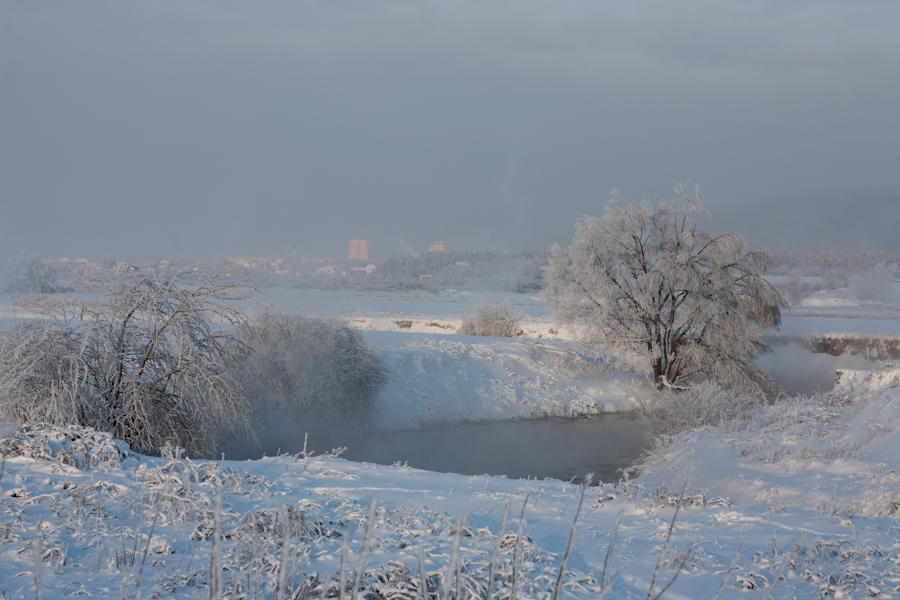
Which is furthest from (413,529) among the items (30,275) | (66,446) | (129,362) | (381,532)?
(30,275)

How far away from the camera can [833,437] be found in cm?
944


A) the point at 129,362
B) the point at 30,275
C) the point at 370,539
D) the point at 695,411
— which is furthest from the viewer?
the point at 30,275

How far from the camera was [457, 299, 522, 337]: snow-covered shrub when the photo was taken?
28.0 meters

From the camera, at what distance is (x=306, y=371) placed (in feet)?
47.0

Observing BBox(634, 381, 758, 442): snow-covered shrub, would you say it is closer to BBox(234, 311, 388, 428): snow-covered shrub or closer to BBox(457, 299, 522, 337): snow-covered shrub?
BBox(234, 311, 388, 428): snow-covered shrub

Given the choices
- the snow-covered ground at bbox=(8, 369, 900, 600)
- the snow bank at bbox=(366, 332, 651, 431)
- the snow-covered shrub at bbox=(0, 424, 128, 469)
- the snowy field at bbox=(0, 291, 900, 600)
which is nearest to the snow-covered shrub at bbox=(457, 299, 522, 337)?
the snow bank at bbox=(366, 332, 651, 431)

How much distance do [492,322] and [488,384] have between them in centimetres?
871

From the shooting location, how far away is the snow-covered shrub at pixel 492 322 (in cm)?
2797

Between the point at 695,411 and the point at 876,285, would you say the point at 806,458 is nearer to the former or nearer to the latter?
the point at 695,411

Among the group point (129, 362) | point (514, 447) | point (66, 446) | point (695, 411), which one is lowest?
point (514, 447)

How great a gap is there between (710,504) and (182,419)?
705 centimetres

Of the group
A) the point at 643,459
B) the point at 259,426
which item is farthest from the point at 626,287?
the point at 259,426

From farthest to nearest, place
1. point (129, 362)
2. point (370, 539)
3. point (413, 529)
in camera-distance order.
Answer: point (129, 362), point (413, 529), point (370, 539)

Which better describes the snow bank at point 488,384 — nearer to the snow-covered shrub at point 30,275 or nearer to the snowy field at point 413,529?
the snowy field at point 413,529
